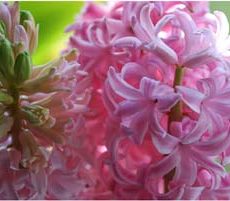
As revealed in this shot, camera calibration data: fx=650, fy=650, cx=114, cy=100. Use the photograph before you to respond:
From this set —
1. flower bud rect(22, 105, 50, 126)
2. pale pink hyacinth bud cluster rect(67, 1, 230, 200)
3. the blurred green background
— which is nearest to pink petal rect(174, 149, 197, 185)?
pale pink hyacinth bud cluster rect(67, 1, 230, 200)

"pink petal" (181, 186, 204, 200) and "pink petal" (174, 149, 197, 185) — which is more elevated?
"pink petal" (174, 149, 197, 185)

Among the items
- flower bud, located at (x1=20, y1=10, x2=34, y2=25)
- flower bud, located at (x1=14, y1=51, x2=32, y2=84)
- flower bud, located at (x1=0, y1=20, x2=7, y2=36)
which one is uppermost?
flower bud, located at (x1=20, y1=10, x2=34, y2=25)

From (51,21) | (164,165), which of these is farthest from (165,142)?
(51,21)

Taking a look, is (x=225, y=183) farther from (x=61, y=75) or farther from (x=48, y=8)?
(x=48, y=8)

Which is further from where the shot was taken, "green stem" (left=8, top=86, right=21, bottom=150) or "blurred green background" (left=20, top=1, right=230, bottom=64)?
"blurred green background" (left=20, top=1, right=230, bottom=64)

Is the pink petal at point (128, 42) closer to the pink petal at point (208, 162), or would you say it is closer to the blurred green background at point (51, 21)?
the pink petal at point (208, 162)

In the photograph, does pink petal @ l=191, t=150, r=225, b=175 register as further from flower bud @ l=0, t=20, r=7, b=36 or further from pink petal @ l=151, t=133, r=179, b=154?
flower bud @ l=0, t=20, r=7, b=36

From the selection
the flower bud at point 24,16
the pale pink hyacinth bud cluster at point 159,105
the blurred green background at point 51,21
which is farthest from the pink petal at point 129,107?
the blurred green background at point 51,21
